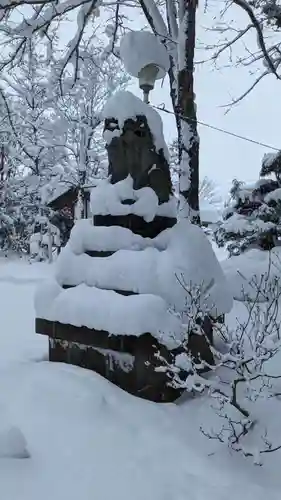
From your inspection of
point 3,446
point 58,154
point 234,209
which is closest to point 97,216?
point 3,446

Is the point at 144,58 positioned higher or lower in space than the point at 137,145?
higher

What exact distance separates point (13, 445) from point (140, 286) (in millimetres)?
1531

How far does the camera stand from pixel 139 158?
13.7 ft

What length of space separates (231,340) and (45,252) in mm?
14985

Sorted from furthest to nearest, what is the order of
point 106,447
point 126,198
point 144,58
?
point 144,58 < point 126,198 < point 106,447

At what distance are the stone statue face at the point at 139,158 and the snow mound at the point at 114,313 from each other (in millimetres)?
1076

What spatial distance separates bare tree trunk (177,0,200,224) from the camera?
724 cm

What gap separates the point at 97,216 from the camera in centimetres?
427

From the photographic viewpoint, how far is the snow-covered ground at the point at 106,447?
92.8 inches

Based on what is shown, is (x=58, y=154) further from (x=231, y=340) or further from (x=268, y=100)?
(x=231, y=340)

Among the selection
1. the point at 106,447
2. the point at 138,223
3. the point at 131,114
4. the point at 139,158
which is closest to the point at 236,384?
the point at 106,447

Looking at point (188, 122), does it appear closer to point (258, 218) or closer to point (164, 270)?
point (258, 218)

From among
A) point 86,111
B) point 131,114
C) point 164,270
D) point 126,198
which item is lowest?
point 164,270

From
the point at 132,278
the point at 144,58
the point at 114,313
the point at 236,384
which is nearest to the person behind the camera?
the point at 236,384
